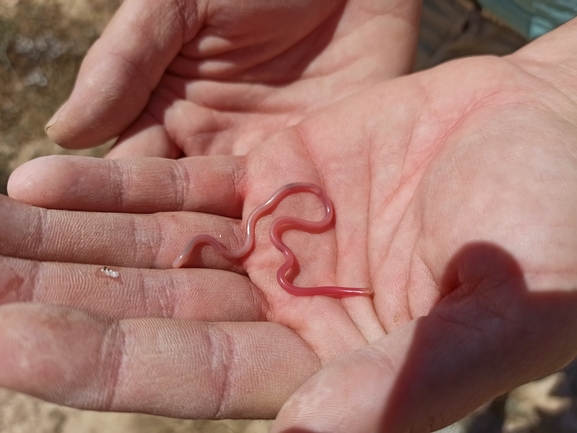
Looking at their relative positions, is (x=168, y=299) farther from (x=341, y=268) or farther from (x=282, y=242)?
(x=341, y=268)

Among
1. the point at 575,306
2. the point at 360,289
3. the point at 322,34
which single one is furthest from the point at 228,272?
the point at 322,34

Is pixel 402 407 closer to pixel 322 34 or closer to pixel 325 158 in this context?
pixel 325 158

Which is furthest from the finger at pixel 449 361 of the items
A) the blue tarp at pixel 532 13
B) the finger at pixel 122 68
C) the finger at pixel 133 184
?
the blue tarp at pixel 532 13

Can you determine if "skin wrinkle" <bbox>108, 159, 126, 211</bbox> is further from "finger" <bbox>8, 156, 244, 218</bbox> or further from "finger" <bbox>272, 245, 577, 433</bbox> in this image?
"finger" <bbox>272, 245, 577, 433</bbox>

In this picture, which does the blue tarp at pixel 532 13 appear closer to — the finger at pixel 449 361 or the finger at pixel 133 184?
the finger at pixel 133 184

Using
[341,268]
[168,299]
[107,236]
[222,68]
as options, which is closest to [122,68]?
[222,68]

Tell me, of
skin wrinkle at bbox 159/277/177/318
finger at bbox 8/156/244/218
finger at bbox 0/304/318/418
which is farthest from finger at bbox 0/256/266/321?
finger at bbox 8/156/244/218
